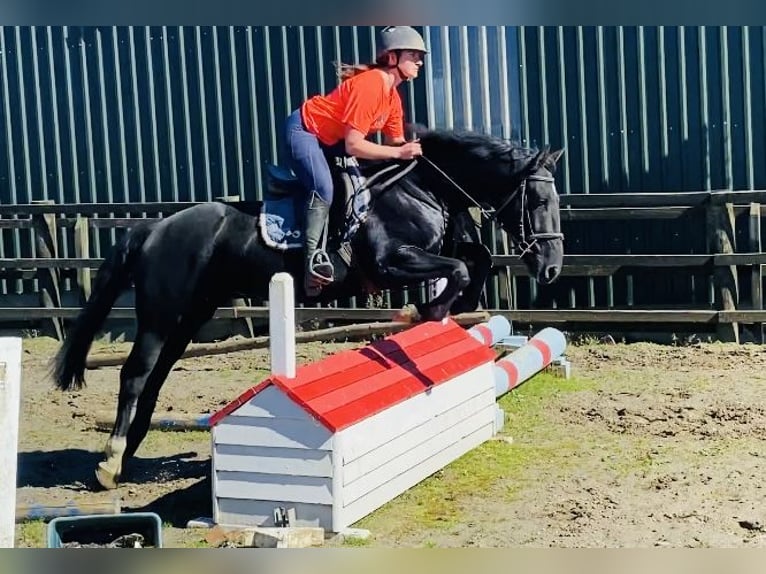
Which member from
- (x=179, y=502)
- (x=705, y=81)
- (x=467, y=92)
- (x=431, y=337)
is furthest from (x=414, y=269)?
(x=705, y=81)

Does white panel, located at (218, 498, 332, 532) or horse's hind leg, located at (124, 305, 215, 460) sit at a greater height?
horse's hind leg, located at (124, 305, 215, 460)

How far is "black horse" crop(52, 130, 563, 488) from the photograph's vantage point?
23.4ft

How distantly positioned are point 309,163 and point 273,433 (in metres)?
1.63

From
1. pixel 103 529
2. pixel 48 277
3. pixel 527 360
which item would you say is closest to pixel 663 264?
pixel 527 360

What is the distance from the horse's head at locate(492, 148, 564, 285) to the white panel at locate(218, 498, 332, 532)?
188 cm

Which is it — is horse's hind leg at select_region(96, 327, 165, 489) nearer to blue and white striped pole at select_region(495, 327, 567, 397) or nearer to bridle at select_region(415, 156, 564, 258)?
bridle at select_region(415, 156, 564, 258)

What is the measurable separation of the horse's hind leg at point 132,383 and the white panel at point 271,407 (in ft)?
4.56

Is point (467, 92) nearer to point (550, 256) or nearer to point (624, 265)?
point (624, 265)

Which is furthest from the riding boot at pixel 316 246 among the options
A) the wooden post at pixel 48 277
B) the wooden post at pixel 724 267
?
the wooden post at pixel 48 277

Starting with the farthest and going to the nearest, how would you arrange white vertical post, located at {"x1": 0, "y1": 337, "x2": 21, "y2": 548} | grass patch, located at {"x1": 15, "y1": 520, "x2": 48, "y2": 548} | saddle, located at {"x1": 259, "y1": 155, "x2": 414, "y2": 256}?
saddle, located at {"x1": 259, "y1": 155, "x2": 414, "y2": 256} < grass patch, located at {"x1": 15, "y1": 520, "x2": 48, "y2": 548} < white vertical post, located at {"x1": 0, "y1": 337, "x2": 21, "y2": 548}

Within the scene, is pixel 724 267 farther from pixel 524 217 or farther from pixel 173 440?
pixel 173 440

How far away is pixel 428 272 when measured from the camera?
7012mm

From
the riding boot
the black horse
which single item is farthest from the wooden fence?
the riding boot

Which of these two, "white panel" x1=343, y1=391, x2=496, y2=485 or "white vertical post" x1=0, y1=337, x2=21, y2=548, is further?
"white panel" x1=343, y1=391, x2=496, y2=485
